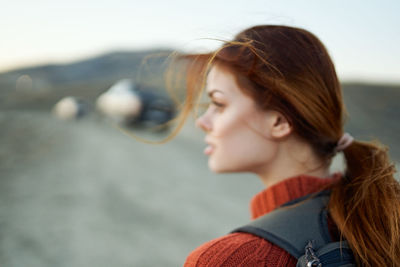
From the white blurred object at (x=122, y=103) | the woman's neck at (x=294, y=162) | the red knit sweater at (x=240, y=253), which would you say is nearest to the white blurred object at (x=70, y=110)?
the white blurred object at (x=122, y=103)

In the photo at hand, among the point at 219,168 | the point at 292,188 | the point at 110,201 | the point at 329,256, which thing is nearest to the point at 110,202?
the point at 110,201

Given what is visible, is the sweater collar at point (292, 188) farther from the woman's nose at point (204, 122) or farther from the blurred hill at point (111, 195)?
the blurred hill at point (111, 195)

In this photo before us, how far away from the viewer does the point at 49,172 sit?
7.15 m

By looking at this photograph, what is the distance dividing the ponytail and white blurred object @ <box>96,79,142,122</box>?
10.6 meters

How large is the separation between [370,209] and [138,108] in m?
10.9

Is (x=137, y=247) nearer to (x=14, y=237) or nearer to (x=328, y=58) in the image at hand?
(x=14, y=237)

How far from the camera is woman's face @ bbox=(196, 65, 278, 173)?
1551mm

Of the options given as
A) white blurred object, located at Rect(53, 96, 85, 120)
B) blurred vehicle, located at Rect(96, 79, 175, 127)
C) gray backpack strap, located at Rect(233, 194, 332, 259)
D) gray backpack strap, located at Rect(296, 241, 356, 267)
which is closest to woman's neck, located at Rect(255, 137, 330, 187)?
gray backpack strap, located at Rect(233, 194, 332, 259)

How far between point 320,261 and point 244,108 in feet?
2.47

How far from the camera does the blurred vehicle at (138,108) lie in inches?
461

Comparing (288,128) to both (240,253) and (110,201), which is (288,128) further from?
(110,201)

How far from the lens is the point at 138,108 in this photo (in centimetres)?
1166

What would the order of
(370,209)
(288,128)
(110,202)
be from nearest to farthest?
(370,209)
(288,128)
(110,202)

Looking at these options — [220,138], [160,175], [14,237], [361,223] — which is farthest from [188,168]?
[361,223]
